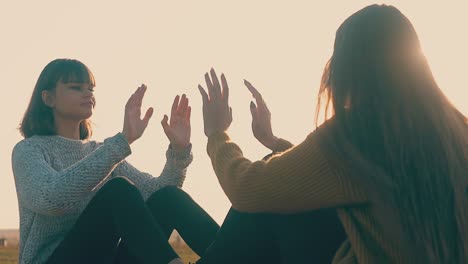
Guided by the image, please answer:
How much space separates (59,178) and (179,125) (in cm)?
115

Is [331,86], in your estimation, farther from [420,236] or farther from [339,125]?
[420,236]

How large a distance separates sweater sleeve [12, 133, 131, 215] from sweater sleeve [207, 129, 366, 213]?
5.67ft

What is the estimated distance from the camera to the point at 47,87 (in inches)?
268

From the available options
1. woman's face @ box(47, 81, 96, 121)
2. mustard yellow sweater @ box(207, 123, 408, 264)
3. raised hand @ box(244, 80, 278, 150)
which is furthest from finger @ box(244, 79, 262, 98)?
woman's face @ box(47, 81, 96, 121)

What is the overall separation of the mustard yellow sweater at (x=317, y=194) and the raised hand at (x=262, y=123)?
1.12 metres

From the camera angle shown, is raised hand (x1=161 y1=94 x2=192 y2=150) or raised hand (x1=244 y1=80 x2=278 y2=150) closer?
raised hand (x1=244 y1=80 x2=278 y2=150)

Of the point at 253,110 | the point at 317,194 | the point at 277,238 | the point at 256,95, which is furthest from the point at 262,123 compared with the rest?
the point at 317,194

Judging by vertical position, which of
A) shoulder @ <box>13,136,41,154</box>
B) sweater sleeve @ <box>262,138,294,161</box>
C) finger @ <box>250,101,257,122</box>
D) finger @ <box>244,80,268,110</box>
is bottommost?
shoulder @ <box>13,136,41,154</box>

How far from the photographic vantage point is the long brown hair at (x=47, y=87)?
671cm

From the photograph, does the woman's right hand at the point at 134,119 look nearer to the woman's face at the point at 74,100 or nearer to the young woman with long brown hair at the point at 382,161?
the woman's face at the point at 74,100

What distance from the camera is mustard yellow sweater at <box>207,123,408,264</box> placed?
3.76 metres

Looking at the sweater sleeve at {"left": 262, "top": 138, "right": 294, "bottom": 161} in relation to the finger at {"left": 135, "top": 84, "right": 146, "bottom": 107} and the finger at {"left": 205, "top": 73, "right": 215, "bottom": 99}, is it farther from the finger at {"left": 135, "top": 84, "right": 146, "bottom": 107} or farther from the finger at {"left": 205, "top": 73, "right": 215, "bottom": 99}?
the finger at {"left": 135, "top": 84, "right": 146, "bottom": 107}

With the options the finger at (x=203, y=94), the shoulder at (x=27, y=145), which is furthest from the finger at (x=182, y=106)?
the finger at (x=203, y=94)

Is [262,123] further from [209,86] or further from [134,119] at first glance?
[134,119]
